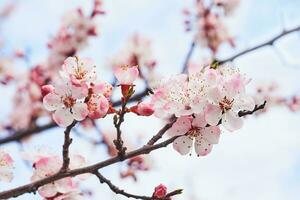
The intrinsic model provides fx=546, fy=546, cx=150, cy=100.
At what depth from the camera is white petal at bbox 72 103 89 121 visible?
1.79 m

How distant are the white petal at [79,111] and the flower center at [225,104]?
45cm

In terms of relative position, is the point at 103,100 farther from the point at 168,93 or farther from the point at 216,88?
the point at 216,88

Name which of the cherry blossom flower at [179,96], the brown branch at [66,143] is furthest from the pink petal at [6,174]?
the cherry blossom flower at [179,96]

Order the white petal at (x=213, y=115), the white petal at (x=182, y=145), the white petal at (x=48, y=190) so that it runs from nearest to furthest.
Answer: the white petal at (x=213, y=115)
the white petal at (x=182, y=145)
the white petal at (x=48, y=190)

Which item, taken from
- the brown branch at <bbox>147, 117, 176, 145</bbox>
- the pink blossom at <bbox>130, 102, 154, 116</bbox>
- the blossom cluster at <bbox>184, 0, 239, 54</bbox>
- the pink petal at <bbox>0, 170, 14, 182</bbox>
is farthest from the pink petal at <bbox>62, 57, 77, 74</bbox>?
the blossom cluster at <bbox>184, 0, 239, 54</bbox>

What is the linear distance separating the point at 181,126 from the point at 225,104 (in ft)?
0.54

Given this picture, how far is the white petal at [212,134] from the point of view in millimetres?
1830

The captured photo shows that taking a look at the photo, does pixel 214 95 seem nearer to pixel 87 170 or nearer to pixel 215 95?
pixel 215 95

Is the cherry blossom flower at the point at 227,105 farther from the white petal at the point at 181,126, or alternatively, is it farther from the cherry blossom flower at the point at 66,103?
the cherry blossom flower at the point at 66,103

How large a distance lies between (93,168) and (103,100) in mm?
233

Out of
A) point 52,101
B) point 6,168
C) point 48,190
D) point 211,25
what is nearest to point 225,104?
point 52,101

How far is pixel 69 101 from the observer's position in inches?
72.1

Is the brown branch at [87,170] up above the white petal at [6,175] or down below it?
below

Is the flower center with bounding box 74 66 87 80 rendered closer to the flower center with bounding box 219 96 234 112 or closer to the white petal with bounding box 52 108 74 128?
the white petal with bounding box 52 108 74 128
